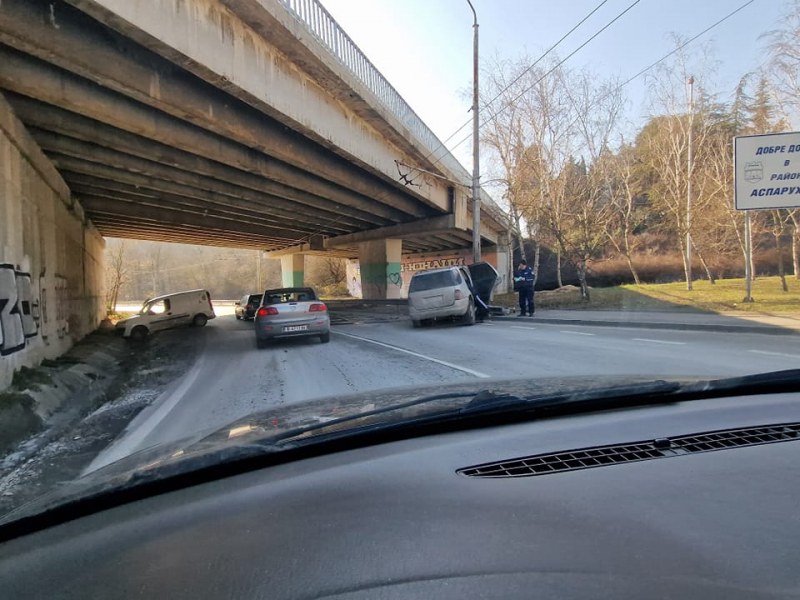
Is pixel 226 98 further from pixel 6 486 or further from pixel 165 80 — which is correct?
pixel 6 486

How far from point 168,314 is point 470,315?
47.2 feet

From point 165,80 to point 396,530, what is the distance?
10516 mm

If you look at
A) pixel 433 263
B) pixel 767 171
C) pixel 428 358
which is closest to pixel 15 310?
pixel 428 358

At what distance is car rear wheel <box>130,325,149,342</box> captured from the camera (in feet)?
66.6

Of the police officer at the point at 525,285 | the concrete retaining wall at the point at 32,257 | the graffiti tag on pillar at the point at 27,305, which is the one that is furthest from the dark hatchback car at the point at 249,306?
the graffiti tag on pillar at the point at 27,305

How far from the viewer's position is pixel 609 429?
2361 millimetres

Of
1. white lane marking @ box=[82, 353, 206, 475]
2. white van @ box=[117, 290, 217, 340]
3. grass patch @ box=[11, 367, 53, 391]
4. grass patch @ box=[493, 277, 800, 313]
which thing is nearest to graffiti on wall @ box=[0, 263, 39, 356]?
grass patch @ box=[11, 367, 53, 391]

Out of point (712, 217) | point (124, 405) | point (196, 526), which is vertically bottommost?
point (124, 405)

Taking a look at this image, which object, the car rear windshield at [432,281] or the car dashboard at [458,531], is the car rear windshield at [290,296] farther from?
the car dashboard at [458,531]

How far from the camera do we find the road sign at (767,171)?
626 inches

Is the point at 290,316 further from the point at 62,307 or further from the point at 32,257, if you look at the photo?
the point at 62,307

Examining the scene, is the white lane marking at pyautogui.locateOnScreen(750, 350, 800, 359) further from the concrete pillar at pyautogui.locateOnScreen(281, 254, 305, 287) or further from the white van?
the concrete pillar at pyautogui.locateOnScreen(281, 254, 305, 287)

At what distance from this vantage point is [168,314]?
23.1 m

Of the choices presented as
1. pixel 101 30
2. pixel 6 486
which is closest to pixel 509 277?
pixel 101 30
